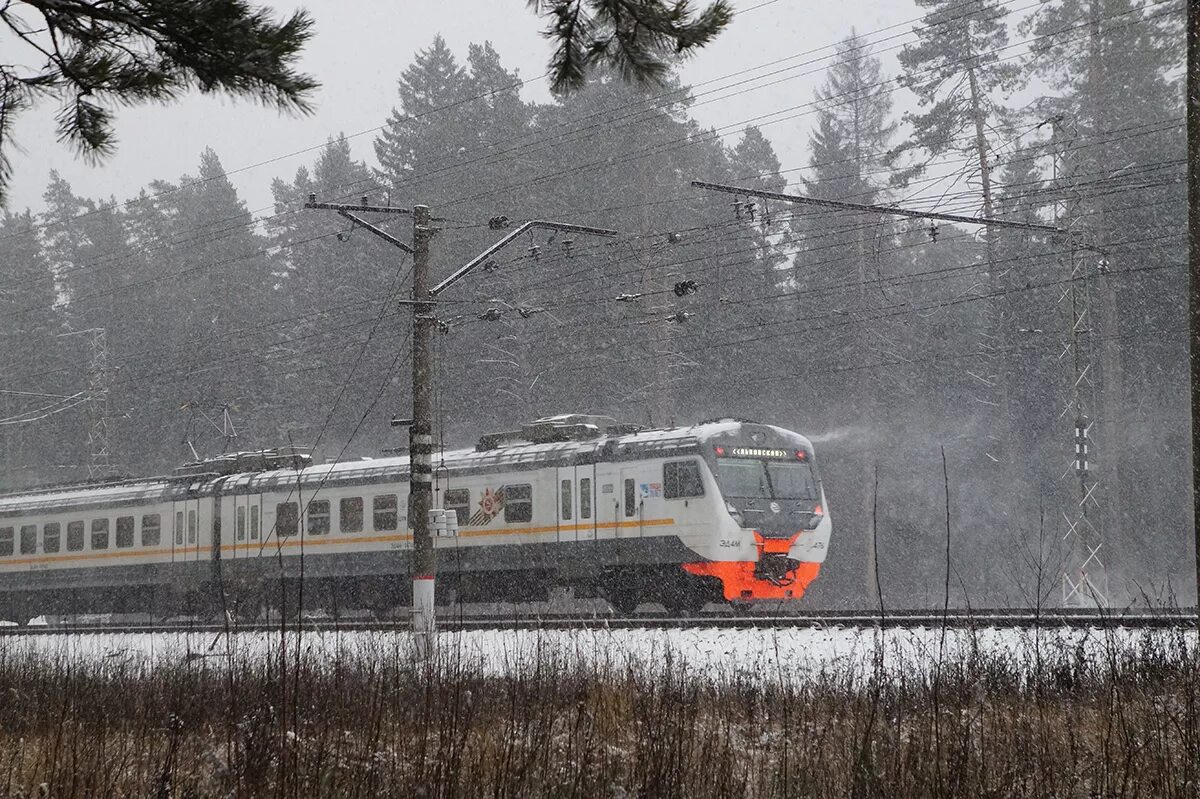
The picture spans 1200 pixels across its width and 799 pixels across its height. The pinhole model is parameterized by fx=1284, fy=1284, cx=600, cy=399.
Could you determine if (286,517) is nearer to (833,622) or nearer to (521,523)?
(521,523)

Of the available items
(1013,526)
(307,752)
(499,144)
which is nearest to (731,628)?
(307,752)

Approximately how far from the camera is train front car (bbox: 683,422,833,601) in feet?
63.1

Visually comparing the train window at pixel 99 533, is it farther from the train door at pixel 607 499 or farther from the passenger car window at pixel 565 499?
the train door at pixel 607 499

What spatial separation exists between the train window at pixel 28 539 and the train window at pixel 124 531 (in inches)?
110

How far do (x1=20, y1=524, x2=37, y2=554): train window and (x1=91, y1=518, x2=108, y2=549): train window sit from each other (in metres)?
2.01

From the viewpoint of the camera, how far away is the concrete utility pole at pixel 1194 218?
28.5 feet

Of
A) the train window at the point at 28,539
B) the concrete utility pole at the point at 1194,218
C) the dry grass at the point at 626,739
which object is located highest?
the concrete utility pole at the point at 1194,218

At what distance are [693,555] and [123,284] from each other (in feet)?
142

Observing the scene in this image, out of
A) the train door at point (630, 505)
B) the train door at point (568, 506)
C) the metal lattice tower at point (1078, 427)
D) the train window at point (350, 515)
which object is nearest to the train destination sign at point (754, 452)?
the train door at point (630, 505)

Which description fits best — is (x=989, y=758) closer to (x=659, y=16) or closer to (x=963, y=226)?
(x=659, y=16)

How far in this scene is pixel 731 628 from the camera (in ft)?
49.6

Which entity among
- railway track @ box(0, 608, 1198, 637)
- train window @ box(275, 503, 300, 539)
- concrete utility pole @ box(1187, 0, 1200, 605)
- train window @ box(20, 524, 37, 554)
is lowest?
railway track @ box(0, 608, 1198, 637)

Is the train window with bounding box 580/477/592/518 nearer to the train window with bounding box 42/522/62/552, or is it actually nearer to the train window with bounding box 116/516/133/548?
the train window with bounding box 116/516/133/548

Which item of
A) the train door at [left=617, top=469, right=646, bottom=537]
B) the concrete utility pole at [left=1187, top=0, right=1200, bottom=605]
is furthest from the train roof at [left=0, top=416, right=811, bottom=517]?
the concrete utility pole at [left=1187, top=0, right=1200, bottom=605]
